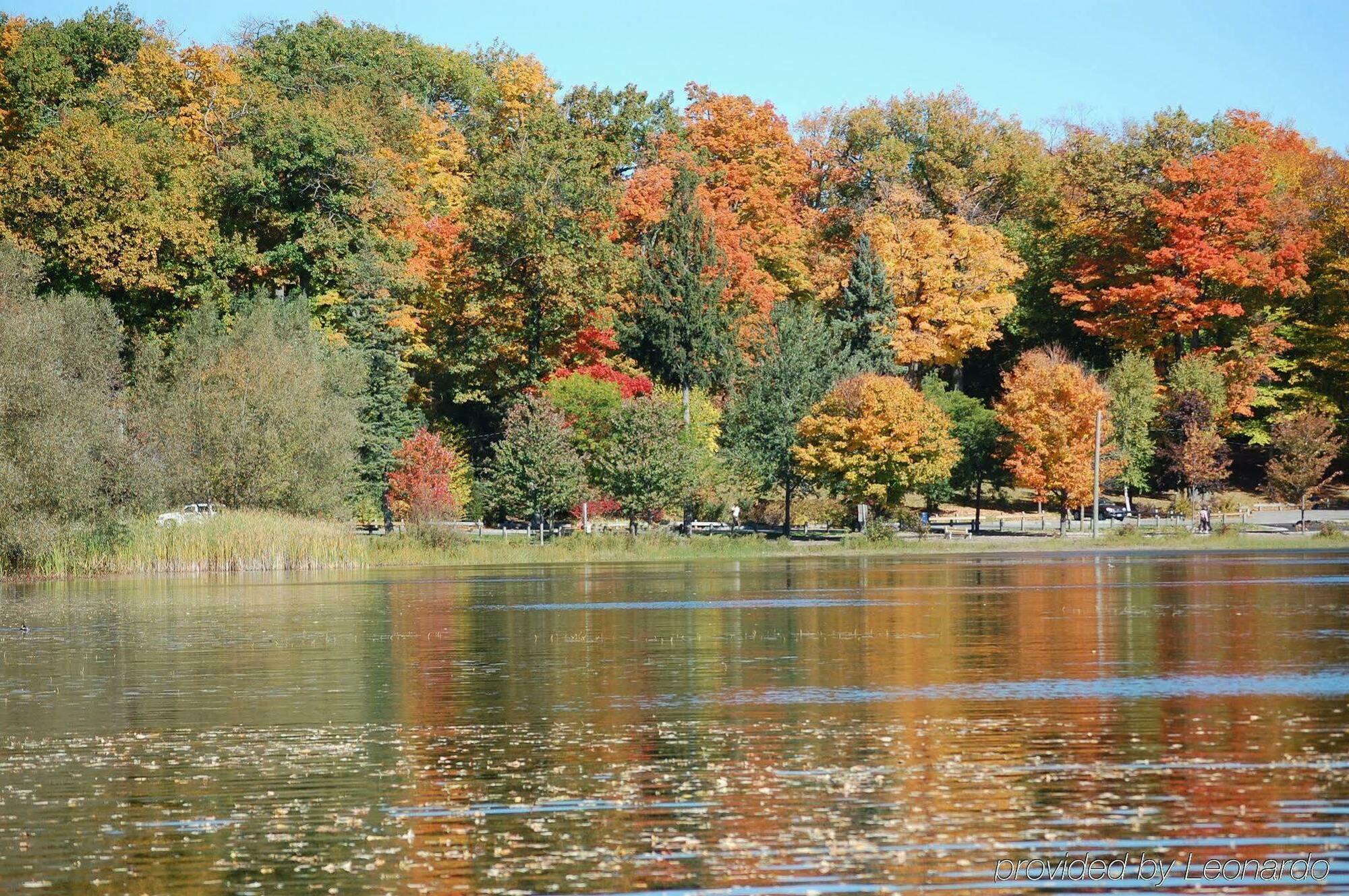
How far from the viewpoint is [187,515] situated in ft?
205

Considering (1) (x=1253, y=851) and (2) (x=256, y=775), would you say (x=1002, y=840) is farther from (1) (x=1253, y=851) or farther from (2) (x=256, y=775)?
(2) (x=256, y=775)

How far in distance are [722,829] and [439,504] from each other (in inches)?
2445

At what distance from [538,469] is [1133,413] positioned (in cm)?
3292

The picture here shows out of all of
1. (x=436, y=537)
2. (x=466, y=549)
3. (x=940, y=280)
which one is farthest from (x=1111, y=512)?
(x=436, y=537)

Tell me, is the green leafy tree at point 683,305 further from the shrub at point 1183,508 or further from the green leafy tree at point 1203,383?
the shrub at point 1183,508

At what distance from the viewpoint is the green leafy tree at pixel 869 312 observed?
9200 centimetres

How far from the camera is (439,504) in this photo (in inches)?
3022

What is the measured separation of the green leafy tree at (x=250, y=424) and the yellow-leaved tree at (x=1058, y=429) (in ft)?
114

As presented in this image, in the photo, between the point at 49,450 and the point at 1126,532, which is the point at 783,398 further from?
the point at 49,450

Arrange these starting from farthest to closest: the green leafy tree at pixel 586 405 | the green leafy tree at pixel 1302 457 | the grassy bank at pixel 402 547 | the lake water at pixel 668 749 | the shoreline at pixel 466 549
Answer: the green leafy tree at pixel 1302 457, the green leafy tree at pixel 586 405, the shoreline at pixel 466 549, the grassy bank at pixel 402 547, the lake water at pixel 668 749

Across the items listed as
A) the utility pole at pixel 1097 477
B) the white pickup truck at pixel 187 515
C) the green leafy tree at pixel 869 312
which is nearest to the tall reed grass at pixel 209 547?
the white pickup truck at pixel 187 515

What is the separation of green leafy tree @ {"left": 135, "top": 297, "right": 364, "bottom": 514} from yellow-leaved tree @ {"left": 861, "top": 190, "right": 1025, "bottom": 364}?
38.8 m

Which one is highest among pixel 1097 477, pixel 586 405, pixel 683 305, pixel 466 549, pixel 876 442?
pixel 683 305

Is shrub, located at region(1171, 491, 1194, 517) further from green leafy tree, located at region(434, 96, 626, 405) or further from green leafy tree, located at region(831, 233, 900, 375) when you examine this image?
green leafy tree, located at region(434, 96, 626, 405)
